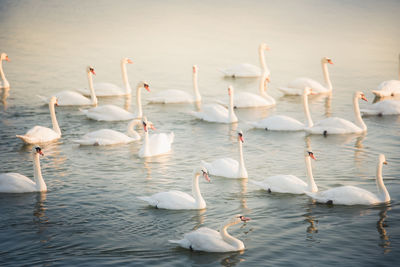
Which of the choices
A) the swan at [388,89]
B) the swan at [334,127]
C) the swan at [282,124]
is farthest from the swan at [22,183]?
the swan at [388,89]

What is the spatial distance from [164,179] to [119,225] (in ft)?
9.94

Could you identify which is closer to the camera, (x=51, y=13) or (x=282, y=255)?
(x=282, y=255)

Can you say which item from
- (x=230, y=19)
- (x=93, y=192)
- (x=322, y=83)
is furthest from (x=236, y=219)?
(x=230, y=19)

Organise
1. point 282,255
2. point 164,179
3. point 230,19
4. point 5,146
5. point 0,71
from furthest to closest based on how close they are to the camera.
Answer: point 230,19 < point 0,71 < point 5,146 < point 164,179 < point 282,255

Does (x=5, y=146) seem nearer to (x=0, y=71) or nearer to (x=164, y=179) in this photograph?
(x=164, y=179)

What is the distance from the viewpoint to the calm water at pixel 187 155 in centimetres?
1162

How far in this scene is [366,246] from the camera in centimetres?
1166

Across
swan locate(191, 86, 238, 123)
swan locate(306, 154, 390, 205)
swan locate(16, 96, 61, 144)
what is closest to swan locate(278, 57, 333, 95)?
swan locate(191, 86, 238, 123)

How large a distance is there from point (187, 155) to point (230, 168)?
2.34 metres

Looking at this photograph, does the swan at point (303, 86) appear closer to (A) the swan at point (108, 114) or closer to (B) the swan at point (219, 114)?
(B) the swan at point (219, 114)

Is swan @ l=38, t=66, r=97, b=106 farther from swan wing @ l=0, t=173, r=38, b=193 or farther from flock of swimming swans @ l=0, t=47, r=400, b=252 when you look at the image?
swan wing @ l=0, t=173, r=38, b=193

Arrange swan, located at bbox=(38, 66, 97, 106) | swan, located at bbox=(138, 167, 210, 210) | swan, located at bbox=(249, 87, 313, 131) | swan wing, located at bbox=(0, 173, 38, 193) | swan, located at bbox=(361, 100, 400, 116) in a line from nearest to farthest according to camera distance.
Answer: swan, located at bbox=(138, 167, 210, 210) → swan wing, located at bbox=(0, 173, 38, 193) → swan, located at bbox=(249, 87, 313, 131) → swan, located at bbox=(361, 100, 400, 116) → swan, located at bbox=(38, 66, 97, 106)

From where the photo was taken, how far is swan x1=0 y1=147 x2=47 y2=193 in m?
14.2

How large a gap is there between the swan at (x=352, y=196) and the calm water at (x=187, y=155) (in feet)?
0.58
